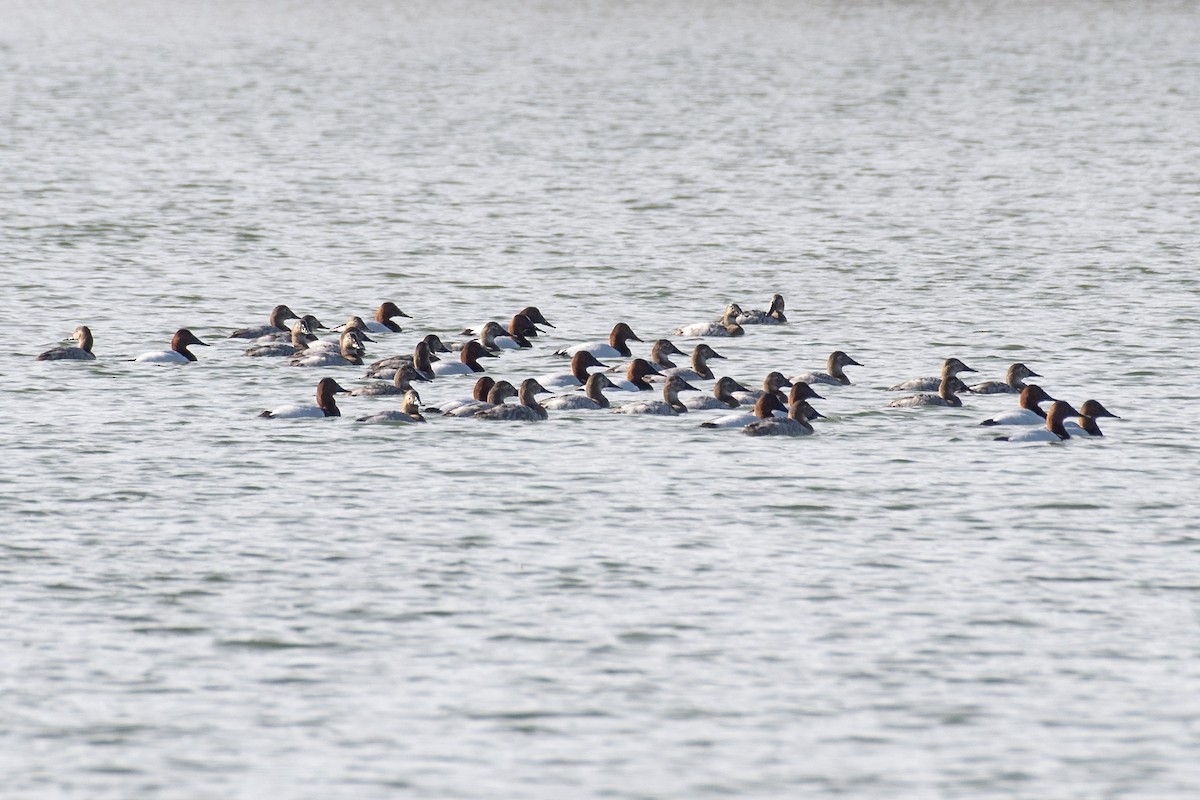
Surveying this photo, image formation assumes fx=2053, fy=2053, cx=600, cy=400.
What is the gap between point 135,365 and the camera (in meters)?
32.5

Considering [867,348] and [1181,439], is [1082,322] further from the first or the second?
[1181,439]

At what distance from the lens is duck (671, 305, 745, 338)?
35.5 m

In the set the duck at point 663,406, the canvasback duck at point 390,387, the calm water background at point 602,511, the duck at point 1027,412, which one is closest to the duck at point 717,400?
the duck at point 663,406

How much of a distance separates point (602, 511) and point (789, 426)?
499 cm

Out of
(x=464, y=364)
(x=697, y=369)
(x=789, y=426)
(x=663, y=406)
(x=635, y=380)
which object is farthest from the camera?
(x=464, y=364)

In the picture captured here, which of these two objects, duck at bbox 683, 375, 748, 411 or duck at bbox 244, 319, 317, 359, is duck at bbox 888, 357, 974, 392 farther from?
duck at bbox 244, 319, 317, 359

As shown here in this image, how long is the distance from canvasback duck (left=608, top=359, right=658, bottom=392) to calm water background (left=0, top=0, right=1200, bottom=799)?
1.87 m

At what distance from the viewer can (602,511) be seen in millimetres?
23562

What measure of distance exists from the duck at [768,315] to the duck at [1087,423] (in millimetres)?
9566

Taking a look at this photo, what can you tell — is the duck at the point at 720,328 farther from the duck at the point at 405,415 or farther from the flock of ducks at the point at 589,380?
the duck at the point at 405,415

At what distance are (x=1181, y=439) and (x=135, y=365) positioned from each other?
1598 cm

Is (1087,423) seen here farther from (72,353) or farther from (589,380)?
(72,353)

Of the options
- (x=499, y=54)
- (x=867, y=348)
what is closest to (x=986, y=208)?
(x=867, y=348)

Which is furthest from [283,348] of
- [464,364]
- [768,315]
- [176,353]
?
[768,315]
